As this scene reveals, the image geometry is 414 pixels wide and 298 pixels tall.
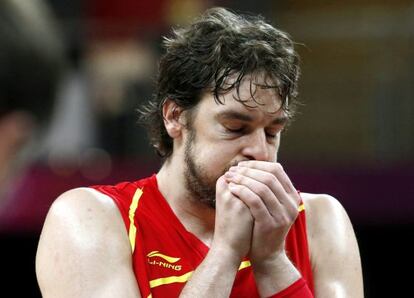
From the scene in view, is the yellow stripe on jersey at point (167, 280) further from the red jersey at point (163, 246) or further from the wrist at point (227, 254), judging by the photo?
the wrist at point (227, 254)

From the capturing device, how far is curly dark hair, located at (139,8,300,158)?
143 inches

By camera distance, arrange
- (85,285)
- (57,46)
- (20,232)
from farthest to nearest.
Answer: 1. (20,232)
2. (85,285)
3. (57,46)

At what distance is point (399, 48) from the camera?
8.06m

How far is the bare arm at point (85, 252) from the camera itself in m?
3.33

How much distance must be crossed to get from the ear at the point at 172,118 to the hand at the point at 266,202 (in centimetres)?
60

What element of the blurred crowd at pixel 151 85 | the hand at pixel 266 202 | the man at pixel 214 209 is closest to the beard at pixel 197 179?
the man at pixel 214 209

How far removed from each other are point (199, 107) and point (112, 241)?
2.33 feet

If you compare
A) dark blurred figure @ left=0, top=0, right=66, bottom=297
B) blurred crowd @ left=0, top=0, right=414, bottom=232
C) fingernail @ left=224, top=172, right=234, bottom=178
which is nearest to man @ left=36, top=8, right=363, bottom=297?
fingernail @ left=224, top=172, right=234, bottom=178

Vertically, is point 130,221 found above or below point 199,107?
below

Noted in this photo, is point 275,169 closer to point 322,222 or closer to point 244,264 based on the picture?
point 244,264

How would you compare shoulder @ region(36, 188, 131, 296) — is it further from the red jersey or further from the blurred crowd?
the blurred crowd

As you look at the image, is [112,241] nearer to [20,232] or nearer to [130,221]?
[130,221]

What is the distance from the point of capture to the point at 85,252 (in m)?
3.40

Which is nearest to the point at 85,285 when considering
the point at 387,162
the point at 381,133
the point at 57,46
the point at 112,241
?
the point at 112,241
